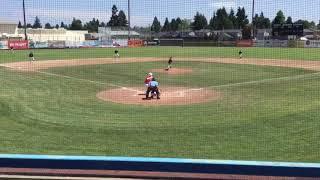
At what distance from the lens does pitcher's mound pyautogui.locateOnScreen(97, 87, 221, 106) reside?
1786 cm

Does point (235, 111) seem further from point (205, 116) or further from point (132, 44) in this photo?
point (132, 44)

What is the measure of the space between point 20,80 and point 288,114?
1574cm

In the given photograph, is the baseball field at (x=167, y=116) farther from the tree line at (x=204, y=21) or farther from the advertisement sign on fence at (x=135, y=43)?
the advertisement sign on fence at (x=135, y=43)

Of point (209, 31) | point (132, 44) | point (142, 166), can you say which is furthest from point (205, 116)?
point (132, 44)

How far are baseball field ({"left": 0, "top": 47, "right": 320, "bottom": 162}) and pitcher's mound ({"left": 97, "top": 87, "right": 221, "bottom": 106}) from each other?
0.13 feet

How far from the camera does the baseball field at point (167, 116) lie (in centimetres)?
1080

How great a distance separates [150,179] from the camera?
5680 mm

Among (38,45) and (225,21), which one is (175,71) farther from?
(38,45)

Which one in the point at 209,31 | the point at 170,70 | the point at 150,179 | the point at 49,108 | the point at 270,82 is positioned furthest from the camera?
the point at 209,31

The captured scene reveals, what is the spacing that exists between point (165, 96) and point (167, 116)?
4.64 meters

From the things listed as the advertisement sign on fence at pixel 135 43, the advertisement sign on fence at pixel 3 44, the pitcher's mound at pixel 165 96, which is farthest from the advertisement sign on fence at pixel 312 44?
the pitcher's mound at pixel 165 96

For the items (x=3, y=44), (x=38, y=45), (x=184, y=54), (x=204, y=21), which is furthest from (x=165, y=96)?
(x=38, y=45)

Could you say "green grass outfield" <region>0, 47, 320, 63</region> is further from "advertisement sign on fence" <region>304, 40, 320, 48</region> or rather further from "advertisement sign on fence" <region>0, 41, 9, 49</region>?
"advertisement sign on fence" <region>0, 41, 9, 49</region>

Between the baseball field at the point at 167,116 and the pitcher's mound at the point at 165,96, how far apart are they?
0.04 meters
